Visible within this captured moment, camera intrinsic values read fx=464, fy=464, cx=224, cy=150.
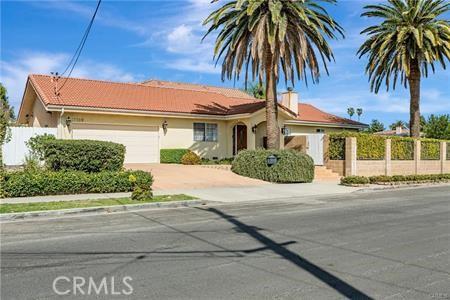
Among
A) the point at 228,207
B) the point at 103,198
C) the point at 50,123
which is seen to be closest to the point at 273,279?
the point at 228,207

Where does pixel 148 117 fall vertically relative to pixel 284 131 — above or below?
above

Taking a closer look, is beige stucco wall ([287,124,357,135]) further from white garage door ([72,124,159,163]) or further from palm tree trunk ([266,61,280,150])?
white garage door ([72,124,159,163])

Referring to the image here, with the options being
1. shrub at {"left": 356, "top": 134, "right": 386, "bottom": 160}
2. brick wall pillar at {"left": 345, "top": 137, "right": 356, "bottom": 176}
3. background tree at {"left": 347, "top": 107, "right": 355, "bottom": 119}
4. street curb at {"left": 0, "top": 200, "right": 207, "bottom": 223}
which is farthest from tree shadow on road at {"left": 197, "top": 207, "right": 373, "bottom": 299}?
background tree at {"left": 347, "top": 107, "right": 355, "bottom": 119}

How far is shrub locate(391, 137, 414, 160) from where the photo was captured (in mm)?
29641

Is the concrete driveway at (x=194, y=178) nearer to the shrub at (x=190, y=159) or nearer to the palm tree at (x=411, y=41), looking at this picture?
the shrub at (x=190, y=159)

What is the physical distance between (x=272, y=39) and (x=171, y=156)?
9766mm

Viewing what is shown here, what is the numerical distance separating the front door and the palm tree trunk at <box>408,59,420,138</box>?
38.0ft

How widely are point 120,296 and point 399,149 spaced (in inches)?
1094

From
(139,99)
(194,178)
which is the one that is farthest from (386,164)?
(139,99)

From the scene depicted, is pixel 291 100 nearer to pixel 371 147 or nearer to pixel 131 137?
pixel 371 147

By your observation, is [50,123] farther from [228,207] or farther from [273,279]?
[273,279]

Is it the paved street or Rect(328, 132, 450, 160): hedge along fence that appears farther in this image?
Rect(328, 132, 450, 160): hedge along fence

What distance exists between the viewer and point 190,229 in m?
9.80

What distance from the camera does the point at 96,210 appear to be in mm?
12656
